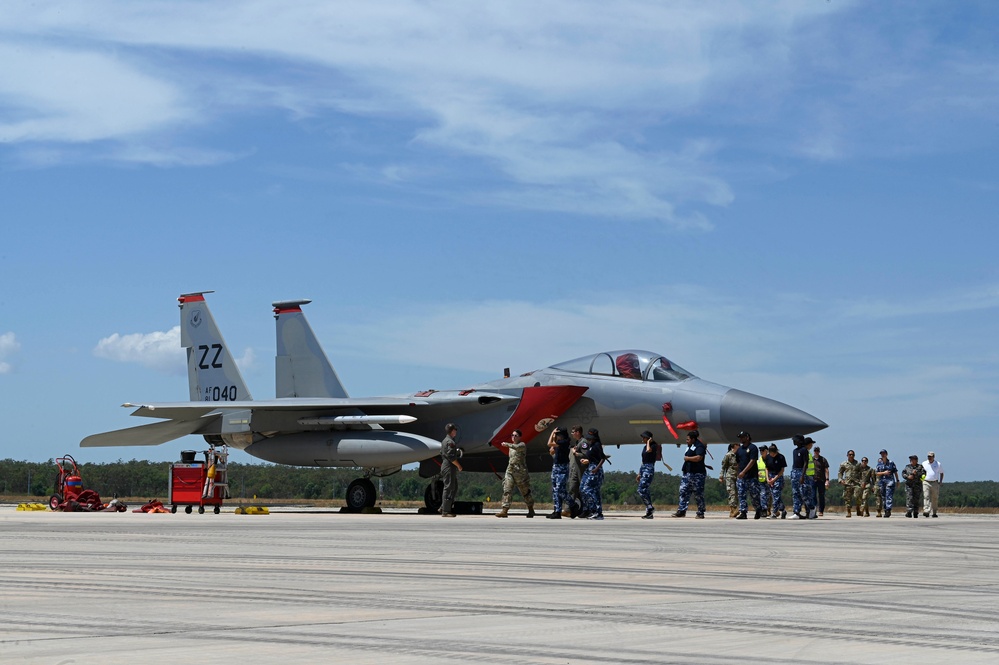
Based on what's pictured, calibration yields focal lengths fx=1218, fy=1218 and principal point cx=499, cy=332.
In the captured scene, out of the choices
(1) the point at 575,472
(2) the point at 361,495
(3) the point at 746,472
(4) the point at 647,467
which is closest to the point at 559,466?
(1) the point at 575,472

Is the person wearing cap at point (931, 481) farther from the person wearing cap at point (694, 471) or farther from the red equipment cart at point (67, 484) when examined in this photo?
the red equipment cart at point (67, 484)

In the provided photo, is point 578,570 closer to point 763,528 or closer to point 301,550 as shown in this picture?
point 301,550

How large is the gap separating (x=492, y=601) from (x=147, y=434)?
71.9ft

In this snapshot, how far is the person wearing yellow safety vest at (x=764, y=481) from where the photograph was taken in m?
21.0

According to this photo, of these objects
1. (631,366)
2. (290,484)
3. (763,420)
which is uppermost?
(631,366)

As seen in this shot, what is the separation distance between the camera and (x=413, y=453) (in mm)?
21781

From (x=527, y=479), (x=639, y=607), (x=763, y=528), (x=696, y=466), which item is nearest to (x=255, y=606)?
(x=639, y=607)

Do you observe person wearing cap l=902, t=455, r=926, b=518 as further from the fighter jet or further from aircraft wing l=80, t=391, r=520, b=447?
aircraft wing l=80, t=391, r=520, b=447

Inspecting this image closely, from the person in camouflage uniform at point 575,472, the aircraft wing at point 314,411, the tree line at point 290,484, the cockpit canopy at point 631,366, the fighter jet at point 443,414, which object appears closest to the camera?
the person in camouflage uniform at point 575,472

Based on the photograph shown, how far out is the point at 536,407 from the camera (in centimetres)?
2198

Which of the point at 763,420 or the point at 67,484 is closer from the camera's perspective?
the point at 763,420

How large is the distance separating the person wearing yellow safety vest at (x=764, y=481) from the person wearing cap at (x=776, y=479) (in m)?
0.05

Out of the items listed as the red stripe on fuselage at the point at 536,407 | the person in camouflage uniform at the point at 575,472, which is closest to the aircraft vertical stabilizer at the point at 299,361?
the red stripe on fuselage at the point at 536,407

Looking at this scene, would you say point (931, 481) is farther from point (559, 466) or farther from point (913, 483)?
point (559, 466)
